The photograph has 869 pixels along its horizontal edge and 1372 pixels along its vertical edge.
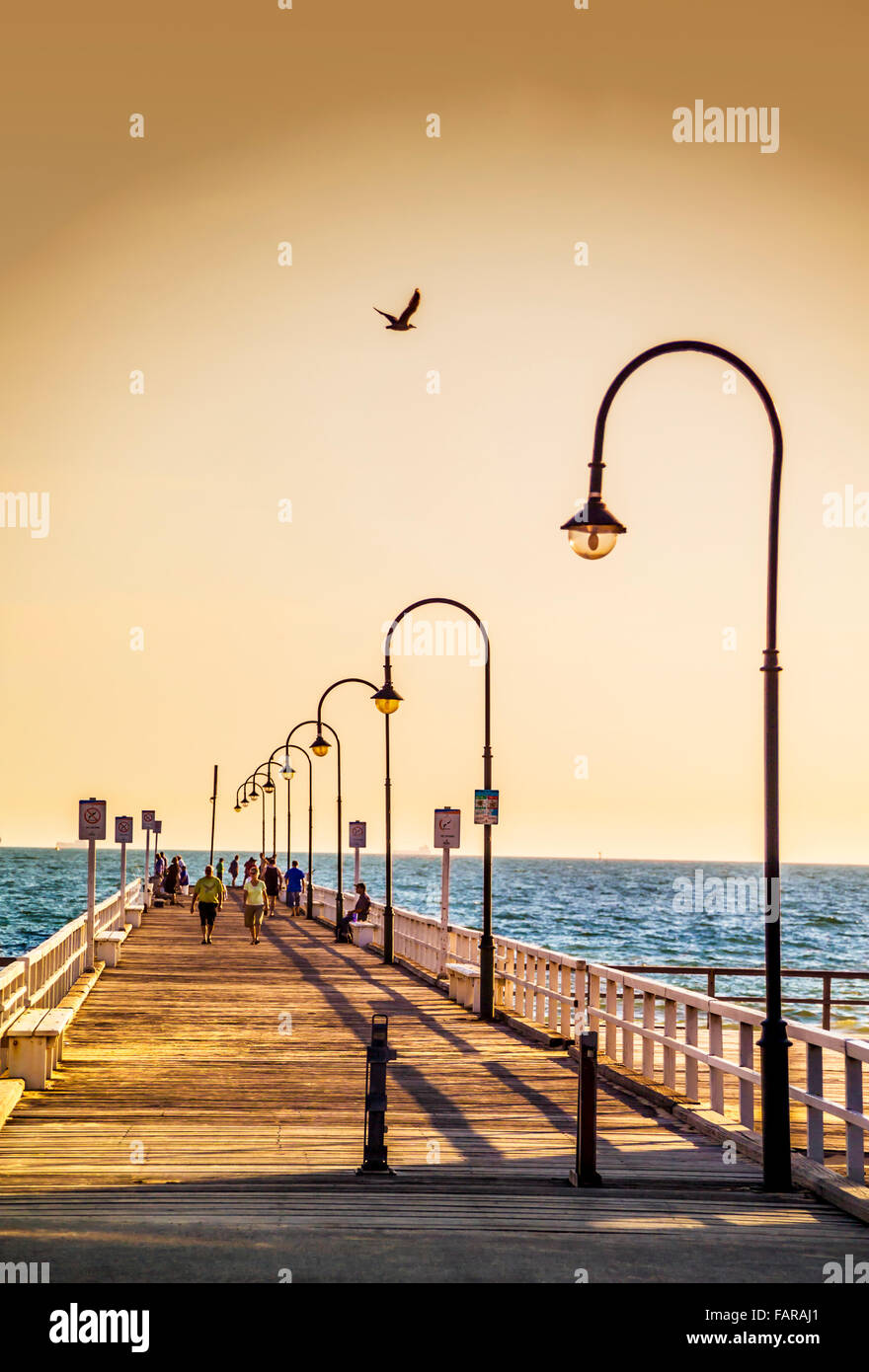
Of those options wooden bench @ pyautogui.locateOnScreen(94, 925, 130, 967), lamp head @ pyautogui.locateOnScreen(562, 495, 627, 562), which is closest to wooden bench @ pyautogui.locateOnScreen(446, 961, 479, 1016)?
wooden bench @ pyautogui.locateOnScreen(94, 925, 130, 967)

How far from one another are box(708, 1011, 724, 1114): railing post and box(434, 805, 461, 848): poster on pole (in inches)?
461

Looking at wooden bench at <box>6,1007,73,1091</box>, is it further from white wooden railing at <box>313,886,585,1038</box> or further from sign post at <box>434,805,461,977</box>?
sign post at <box>434,805,461,977</box>

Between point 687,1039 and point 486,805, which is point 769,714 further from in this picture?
point 486,805

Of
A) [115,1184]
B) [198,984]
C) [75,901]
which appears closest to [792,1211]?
[115,1184]

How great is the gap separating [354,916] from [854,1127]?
117ft

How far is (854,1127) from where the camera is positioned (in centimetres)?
1030

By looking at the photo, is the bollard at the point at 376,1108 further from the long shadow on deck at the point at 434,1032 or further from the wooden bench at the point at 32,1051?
the wooden bench at the point at 32,1051

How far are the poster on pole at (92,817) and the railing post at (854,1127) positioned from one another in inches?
643

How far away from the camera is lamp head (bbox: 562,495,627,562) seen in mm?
11250

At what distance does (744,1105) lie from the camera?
13.0 meters

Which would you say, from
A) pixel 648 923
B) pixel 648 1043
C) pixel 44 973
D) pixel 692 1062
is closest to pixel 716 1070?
pixel 692 1062

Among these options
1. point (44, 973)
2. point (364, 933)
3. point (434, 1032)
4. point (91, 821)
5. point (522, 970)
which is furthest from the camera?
point (364, 933)
